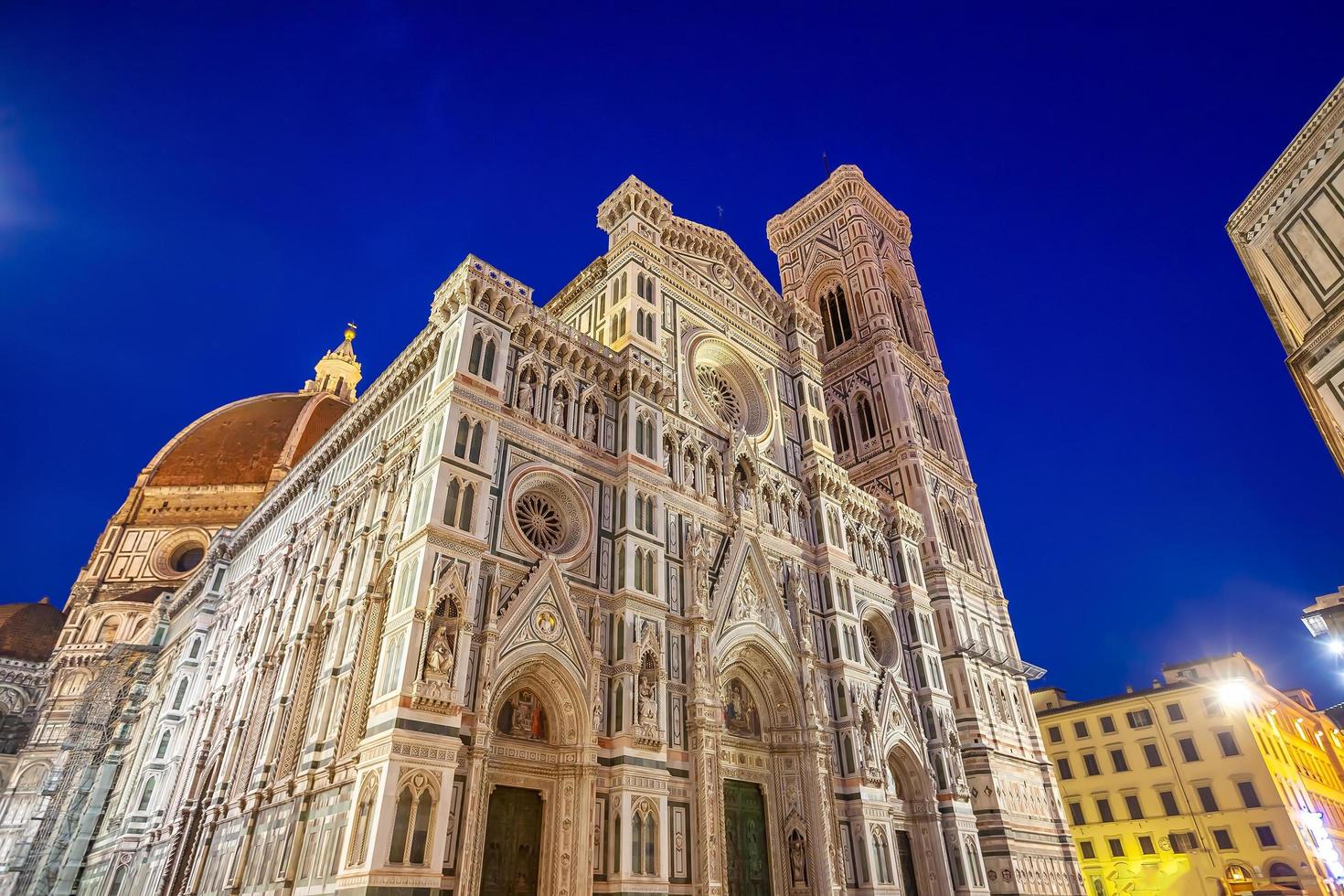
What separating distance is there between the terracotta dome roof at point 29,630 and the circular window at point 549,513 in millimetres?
42398

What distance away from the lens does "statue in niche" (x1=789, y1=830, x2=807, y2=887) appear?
2109 centimetres

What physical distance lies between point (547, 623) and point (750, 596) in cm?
811

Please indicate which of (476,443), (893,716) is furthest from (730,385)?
(476,443)

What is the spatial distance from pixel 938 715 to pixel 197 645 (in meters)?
29.4

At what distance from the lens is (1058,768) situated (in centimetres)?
4775

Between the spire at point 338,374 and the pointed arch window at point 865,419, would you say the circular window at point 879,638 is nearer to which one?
the pointed arch window at point 865,419

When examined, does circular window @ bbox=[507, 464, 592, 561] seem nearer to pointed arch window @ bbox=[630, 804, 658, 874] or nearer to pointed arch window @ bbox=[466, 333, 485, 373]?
pointed arch window @ bbox=[466, 333, 485, 373]

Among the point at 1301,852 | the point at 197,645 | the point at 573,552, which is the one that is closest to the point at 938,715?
the point at 573,552

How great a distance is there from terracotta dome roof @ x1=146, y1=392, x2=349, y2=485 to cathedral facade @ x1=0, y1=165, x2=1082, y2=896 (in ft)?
52.3

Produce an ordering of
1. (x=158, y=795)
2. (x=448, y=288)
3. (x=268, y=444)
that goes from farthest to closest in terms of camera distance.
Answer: (x=268, y=444) < (x=158, y=795) < (x=448, y=288)

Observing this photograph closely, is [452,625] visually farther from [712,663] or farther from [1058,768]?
[1058,768]

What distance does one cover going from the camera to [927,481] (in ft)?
124

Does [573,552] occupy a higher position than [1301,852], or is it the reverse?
[573,552]

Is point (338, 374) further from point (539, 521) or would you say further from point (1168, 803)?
point (1168, 803)
